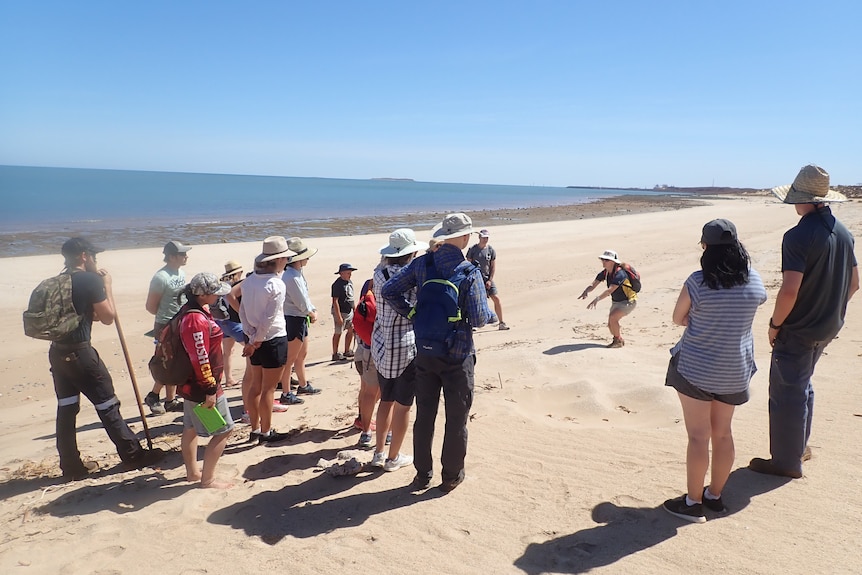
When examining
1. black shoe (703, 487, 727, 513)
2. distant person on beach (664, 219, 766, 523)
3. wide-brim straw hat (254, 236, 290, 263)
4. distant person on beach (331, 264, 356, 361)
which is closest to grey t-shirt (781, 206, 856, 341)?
distant person on beach (664, 219, 766, 523)

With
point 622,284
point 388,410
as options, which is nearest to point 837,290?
point 388,410

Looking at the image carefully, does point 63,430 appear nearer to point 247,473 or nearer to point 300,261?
point 247,473

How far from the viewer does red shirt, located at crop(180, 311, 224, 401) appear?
4113 mm

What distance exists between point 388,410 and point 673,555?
2282 mm

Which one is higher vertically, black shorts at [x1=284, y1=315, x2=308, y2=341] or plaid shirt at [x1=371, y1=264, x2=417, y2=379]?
plaid shirt at [x1=371, y1=264, x2=417, y2=379]

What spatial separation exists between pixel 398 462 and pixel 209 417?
5.06ft

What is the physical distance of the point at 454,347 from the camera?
391cm

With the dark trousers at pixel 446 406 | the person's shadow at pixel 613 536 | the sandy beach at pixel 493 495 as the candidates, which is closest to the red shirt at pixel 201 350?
the sandy beach at pixel 493 495

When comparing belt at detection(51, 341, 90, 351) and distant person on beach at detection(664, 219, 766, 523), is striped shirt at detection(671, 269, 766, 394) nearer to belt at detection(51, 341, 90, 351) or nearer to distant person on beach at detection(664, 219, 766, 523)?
distant person on beach at detection(664, 219, 766, 523)

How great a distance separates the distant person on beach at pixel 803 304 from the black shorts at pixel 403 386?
2.58 meters

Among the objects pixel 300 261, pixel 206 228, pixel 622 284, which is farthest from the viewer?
pixel 206 228

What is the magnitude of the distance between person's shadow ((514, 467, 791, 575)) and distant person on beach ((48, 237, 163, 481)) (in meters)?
3.66

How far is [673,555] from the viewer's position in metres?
3.29

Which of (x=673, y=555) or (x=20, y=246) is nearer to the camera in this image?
(x=673, y=555)
